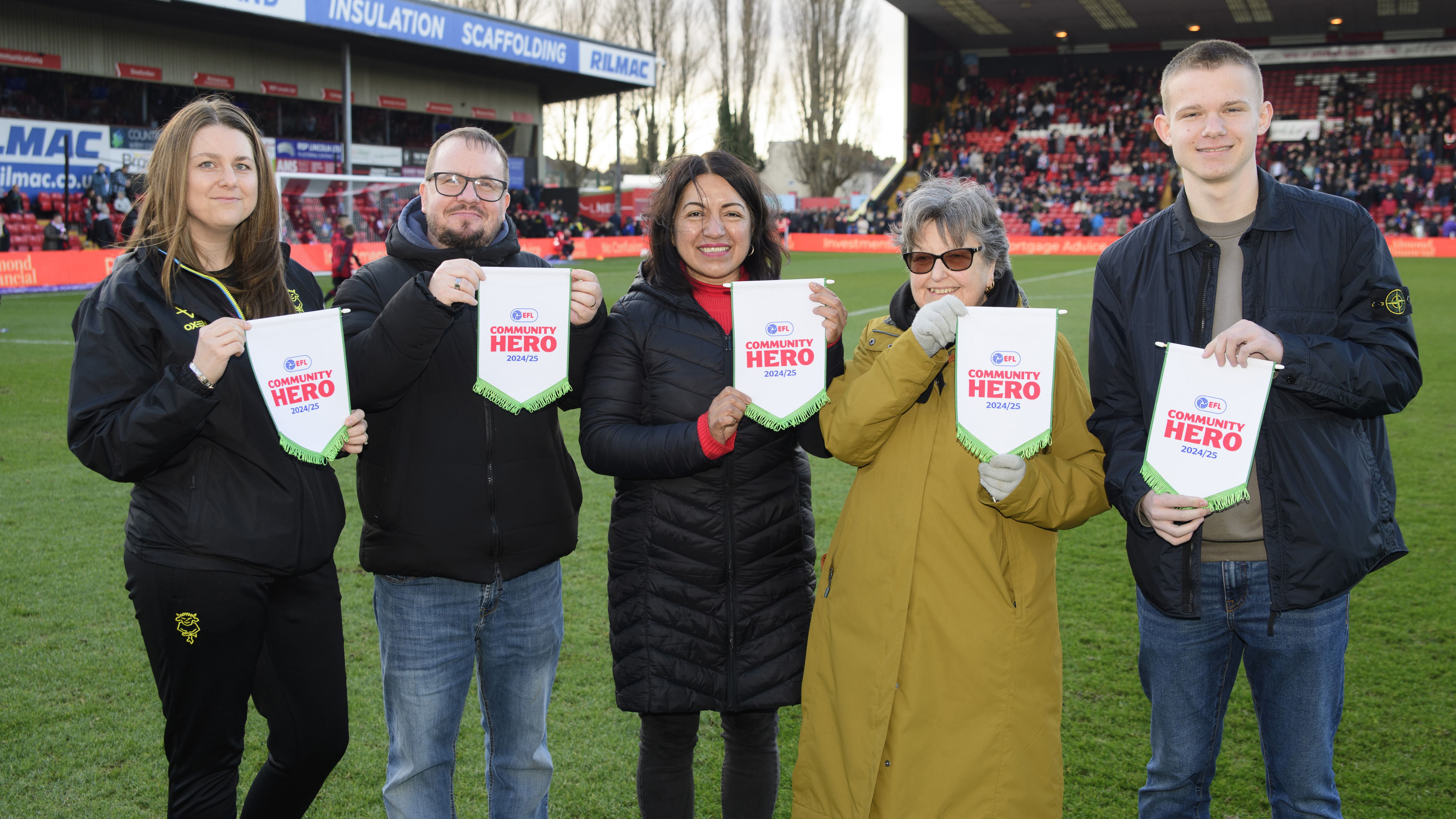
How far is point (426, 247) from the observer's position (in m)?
2.69

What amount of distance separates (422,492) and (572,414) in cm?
709

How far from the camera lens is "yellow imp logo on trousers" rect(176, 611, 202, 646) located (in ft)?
7.61

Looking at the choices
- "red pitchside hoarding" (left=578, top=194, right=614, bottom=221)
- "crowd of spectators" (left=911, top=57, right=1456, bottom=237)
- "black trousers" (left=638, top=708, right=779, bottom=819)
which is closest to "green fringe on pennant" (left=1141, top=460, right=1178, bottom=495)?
"black trousers" (left=638, top=708, right=779, bottom=819)

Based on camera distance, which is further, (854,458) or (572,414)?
(572,414)

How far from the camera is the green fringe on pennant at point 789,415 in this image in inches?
101

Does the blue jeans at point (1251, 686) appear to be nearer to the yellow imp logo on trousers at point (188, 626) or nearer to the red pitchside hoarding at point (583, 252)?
the yellow imp logo on trousers at point (188, 626)

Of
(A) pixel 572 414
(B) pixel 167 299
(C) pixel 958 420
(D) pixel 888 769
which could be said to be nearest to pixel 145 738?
(B) pixel 167 299

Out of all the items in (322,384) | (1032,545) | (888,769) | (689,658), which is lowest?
(888,769)

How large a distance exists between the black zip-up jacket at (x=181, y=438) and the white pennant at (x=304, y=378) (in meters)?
0.07

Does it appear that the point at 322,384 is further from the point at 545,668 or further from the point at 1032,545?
the point at 1032,545

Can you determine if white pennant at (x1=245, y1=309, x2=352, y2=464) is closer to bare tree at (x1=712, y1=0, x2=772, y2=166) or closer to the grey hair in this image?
the grey hair

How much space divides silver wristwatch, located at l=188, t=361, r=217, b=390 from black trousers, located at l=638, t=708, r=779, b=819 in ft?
4.51

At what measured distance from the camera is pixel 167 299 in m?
2.32

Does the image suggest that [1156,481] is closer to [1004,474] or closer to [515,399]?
[1004,474]
